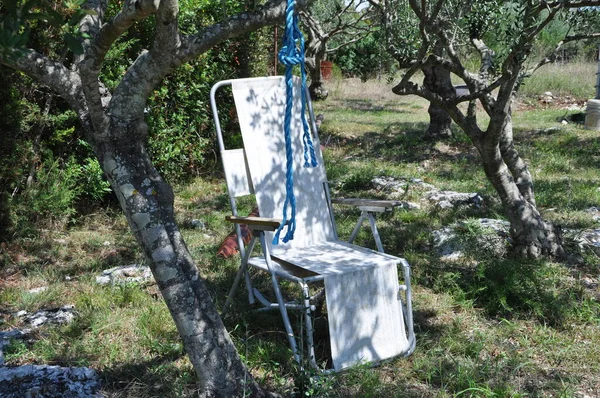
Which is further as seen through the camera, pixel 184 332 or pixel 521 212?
pixel 521 212

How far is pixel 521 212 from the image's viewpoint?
4.68 meters

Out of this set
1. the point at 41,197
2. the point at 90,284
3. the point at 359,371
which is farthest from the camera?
the point at 41,197

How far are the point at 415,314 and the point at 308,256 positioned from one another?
800mm

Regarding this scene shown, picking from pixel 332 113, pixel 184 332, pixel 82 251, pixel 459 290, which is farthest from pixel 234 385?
pixel 332 113

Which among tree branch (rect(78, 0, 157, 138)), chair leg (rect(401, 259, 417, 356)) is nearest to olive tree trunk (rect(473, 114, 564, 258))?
chair leg (rect(401, 259, 417, 356))

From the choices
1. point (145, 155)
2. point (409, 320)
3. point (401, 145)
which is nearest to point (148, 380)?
point (145, 155)

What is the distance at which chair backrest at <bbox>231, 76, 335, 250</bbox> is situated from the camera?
13.5ft

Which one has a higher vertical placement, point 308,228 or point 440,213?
point 308,228

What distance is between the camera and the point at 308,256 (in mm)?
3895

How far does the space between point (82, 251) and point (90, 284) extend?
2.94ft

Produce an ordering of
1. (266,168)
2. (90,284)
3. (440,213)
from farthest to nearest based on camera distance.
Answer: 1. (440,213)
2. (90,284)
3. (266,168)

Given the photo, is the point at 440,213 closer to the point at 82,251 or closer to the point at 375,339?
the point at 375,339

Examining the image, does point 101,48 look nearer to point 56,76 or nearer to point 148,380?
point 56,76

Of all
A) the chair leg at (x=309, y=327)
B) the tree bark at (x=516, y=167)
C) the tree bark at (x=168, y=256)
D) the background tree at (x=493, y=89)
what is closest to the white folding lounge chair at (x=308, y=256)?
the chair leg at (x=309, y=327)
